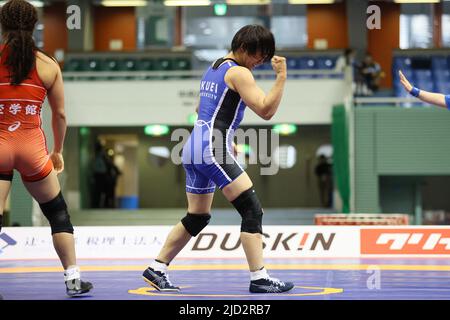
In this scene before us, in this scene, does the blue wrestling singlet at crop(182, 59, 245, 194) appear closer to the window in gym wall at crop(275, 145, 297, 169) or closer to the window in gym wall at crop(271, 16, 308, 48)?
the window in gym wall at crop(271, 16, 308, 48)

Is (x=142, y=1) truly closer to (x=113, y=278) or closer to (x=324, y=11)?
(x=324, y=11)

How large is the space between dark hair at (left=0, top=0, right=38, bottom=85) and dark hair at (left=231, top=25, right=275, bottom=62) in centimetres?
124

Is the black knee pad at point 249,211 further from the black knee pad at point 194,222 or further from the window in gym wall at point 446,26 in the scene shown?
the window in gym wall at point 446,26

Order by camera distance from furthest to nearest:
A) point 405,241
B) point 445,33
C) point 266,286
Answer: point 445,33 < point 405,241 < point 266,286

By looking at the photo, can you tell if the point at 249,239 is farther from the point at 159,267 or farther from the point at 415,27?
the point at 415,27

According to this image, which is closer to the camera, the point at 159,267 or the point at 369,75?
the point at 159,267

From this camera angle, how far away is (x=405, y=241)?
8.65 meters

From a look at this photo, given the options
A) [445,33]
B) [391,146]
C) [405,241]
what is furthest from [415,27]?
[405,241]

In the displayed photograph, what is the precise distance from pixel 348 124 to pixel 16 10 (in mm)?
10176

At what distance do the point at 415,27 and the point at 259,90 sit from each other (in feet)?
48.8

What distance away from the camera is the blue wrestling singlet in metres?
4.90

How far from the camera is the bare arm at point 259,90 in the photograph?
462 centimetres

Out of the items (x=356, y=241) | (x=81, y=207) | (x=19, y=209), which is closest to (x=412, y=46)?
(x=81, y=207)

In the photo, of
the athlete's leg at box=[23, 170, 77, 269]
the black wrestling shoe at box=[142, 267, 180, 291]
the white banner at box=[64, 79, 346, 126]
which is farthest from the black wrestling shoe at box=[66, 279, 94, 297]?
the white banner at box=[64, 79, 346, 126]
